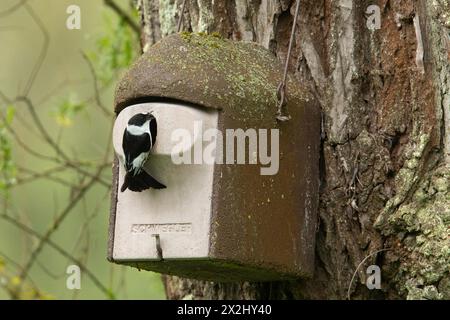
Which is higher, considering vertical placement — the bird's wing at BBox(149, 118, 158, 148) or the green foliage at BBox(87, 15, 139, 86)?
the green foliage at BBox(87, 15, 139, 86)

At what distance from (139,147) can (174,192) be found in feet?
0.63

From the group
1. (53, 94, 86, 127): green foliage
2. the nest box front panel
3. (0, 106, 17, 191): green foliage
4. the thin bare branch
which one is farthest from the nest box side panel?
the thin bare branch

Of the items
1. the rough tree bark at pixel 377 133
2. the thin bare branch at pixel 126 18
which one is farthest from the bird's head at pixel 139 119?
the thin bare branch at pixel 126 18

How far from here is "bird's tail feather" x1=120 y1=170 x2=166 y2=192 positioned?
3.13m

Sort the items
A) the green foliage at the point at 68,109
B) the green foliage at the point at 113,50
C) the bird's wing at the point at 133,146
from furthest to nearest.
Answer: the green foliage at the point at 113,50
the green foliage at the point at 68,109
the bird's wing at the point at 133,146

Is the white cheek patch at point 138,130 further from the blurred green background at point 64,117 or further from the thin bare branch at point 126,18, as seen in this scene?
the thin bare branch at point 126,18

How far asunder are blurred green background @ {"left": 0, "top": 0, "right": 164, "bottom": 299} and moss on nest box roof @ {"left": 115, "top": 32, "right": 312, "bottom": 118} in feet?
4.53

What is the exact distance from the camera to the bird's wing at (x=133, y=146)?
3076 mm

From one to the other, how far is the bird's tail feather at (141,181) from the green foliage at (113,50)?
61.3 inches

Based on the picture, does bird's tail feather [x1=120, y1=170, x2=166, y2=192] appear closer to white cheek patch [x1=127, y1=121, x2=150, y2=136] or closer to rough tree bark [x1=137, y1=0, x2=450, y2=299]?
white cheek patch [x1=127, y1=121, x2=150, y2=136]

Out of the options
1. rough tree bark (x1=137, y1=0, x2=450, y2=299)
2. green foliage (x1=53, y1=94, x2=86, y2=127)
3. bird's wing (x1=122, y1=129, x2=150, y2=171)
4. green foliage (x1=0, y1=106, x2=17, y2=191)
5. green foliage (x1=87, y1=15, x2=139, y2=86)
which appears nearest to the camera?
bird's wing (x1=122, y1=129, x2=150, y2=171)

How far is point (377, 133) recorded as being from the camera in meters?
3.41

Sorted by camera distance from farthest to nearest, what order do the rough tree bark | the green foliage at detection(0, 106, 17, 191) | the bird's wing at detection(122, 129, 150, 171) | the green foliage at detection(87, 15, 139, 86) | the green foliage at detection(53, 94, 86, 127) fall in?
the green foliage at detection(87, 15, 139, 86)
the green foliage at detection(53, 94, 86, 127)
the green foliage at detection(0, 106, 17, 191)
the rough tree bark
the bird's wing at detection(122, 129, 150, 171)

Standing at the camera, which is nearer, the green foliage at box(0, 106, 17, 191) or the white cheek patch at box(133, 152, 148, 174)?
the white cheek patch at box(133, 152, 148, 174)
